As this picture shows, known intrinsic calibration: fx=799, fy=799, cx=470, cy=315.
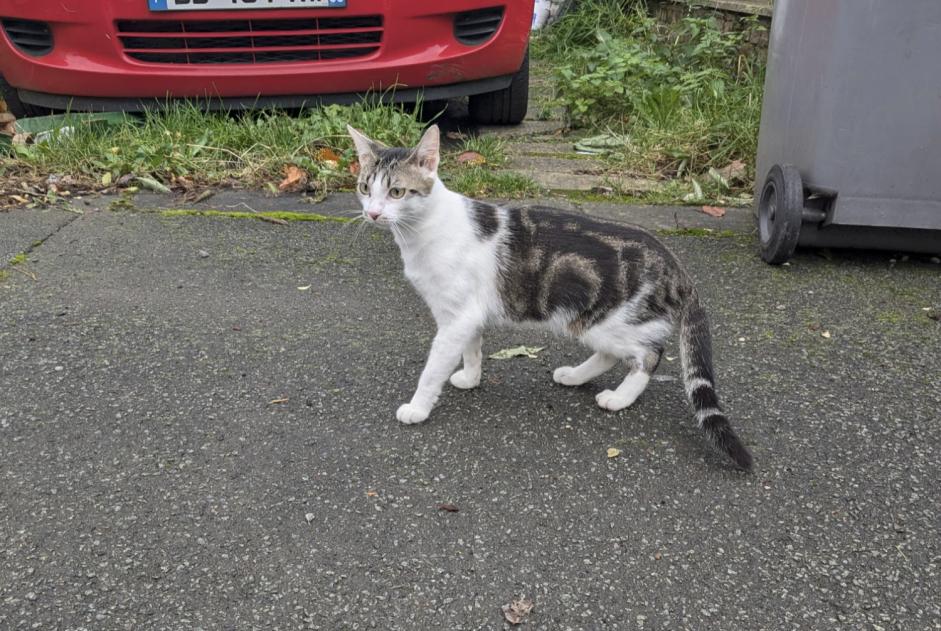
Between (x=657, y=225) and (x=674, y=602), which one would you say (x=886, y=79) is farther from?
(x=674, y=602)

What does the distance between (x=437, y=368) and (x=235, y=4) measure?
2902 millimetres

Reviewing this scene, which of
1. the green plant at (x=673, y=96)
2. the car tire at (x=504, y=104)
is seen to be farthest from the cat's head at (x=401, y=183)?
the car tire at (x=504, y=104)

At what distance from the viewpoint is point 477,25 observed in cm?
485

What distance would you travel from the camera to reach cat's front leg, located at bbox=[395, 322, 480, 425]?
254 cm

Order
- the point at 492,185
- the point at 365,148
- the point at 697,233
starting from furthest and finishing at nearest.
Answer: the point at 492,185 < the point at 697,233 < the point at 365,148

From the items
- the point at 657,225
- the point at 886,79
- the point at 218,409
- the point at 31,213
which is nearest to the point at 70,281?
the point at 31,213

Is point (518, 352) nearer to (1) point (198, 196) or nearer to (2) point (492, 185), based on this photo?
(2) point (492, 185)

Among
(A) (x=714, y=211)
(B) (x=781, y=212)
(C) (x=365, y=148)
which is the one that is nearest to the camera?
(C) (x=365, y=148)

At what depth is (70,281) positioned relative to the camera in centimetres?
343

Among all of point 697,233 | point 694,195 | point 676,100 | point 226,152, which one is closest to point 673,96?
point 676,100

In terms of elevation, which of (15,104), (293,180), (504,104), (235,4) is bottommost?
(293,180)

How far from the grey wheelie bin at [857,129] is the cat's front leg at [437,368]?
5.58 ft

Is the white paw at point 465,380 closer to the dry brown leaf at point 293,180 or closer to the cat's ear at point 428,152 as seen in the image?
the cat's ear at point 428,152

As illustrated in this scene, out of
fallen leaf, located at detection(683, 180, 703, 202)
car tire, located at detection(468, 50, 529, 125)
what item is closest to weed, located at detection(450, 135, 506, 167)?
car tire, located at detection(468, 50, 529, 125)
